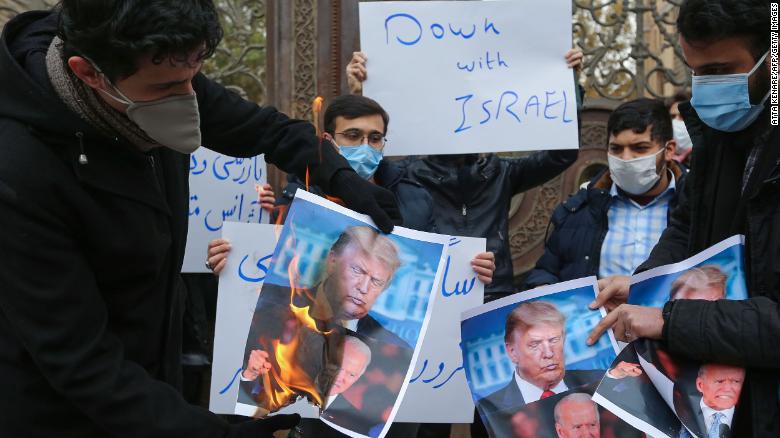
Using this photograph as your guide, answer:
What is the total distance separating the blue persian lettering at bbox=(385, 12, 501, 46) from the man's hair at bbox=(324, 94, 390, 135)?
0.30 m

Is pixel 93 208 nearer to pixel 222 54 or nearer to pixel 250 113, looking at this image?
pixel 250 113

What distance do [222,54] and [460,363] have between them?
3.10 metres

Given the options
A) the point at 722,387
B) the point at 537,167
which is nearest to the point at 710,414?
the point at 722,387

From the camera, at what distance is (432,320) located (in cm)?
304

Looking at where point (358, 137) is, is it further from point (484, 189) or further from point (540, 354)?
point (540, 354)

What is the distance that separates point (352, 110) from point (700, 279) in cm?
196

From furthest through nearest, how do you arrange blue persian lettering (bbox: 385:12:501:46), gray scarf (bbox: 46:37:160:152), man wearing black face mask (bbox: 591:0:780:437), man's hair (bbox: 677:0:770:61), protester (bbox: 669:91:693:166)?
1. protester (bbox: 669:91:693:166)
2. blue persian lettering (bbox: 385:12:501:46)
3. man's hair (bbox: 677:0:770:61)
4. man wearing black face mask (bbox: 591:0:780:437)
5. gray scarf (bbox: 46:37:160:152)

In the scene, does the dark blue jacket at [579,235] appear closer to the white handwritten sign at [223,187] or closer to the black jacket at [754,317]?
the white handwritten sign at [223,187]

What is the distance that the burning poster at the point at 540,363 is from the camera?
202 cm

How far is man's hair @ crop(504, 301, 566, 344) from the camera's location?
6.97 ft

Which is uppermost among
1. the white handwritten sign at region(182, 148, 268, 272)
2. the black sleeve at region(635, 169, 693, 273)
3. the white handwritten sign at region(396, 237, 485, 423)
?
the white handwritten sign at region(182, 148, 268, 272)

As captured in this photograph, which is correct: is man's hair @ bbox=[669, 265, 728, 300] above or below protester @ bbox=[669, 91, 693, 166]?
below

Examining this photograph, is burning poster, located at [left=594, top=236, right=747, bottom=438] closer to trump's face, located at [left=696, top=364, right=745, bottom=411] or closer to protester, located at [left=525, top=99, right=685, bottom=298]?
trump's face, located at [left=696, top=364, right=745, bottom=411]

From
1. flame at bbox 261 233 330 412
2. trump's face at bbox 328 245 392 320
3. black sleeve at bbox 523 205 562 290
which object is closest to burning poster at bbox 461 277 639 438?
trump's face at bbox 328 245 392 320
